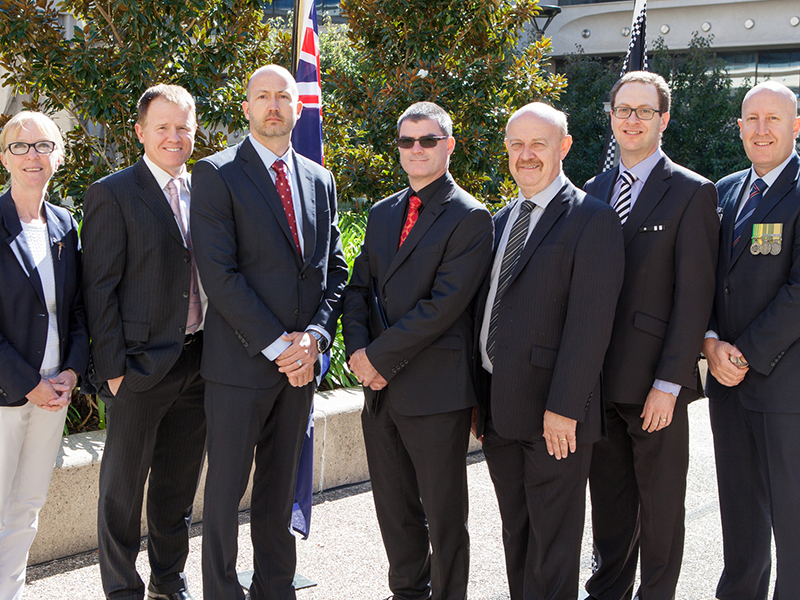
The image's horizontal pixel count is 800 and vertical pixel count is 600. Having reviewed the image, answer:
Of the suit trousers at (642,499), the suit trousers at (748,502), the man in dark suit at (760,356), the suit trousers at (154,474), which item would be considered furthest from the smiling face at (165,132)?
the suit trousers at (748,502)

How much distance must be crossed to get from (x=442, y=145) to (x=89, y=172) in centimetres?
344

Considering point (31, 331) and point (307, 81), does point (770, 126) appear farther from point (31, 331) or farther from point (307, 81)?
point (31, 331)

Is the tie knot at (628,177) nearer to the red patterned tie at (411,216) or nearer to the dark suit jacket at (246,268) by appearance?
the red patterned tie at (411,216)

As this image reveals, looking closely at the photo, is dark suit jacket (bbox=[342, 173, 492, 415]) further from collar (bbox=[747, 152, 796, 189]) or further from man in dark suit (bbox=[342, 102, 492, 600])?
collar (bbox=[747, 152, 796, 189])

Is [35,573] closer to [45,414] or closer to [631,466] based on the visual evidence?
[45,414]

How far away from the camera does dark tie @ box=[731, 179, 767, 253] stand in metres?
3.31

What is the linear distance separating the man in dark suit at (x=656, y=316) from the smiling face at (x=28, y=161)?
2548mm

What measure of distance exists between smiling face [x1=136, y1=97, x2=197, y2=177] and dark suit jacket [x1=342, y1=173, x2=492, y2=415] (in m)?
1.14

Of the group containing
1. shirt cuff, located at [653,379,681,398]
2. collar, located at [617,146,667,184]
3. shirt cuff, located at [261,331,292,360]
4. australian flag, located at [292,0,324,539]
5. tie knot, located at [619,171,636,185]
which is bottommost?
shirt cuff, located at [653,379,681,398]

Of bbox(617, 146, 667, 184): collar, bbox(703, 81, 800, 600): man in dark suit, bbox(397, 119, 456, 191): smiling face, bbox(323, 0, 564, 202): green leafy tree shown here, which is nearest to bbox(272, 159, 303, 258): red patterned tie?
bbox(397, 119, 456, 191): smiling face

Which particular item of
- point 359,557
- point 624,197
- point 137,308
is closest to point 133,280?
point 137,308

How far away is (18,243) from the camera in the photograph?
3074 mm

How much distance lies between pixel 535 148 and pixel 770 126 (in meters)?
1.12

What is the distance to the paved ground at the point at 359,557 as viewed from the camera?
3729 mm
